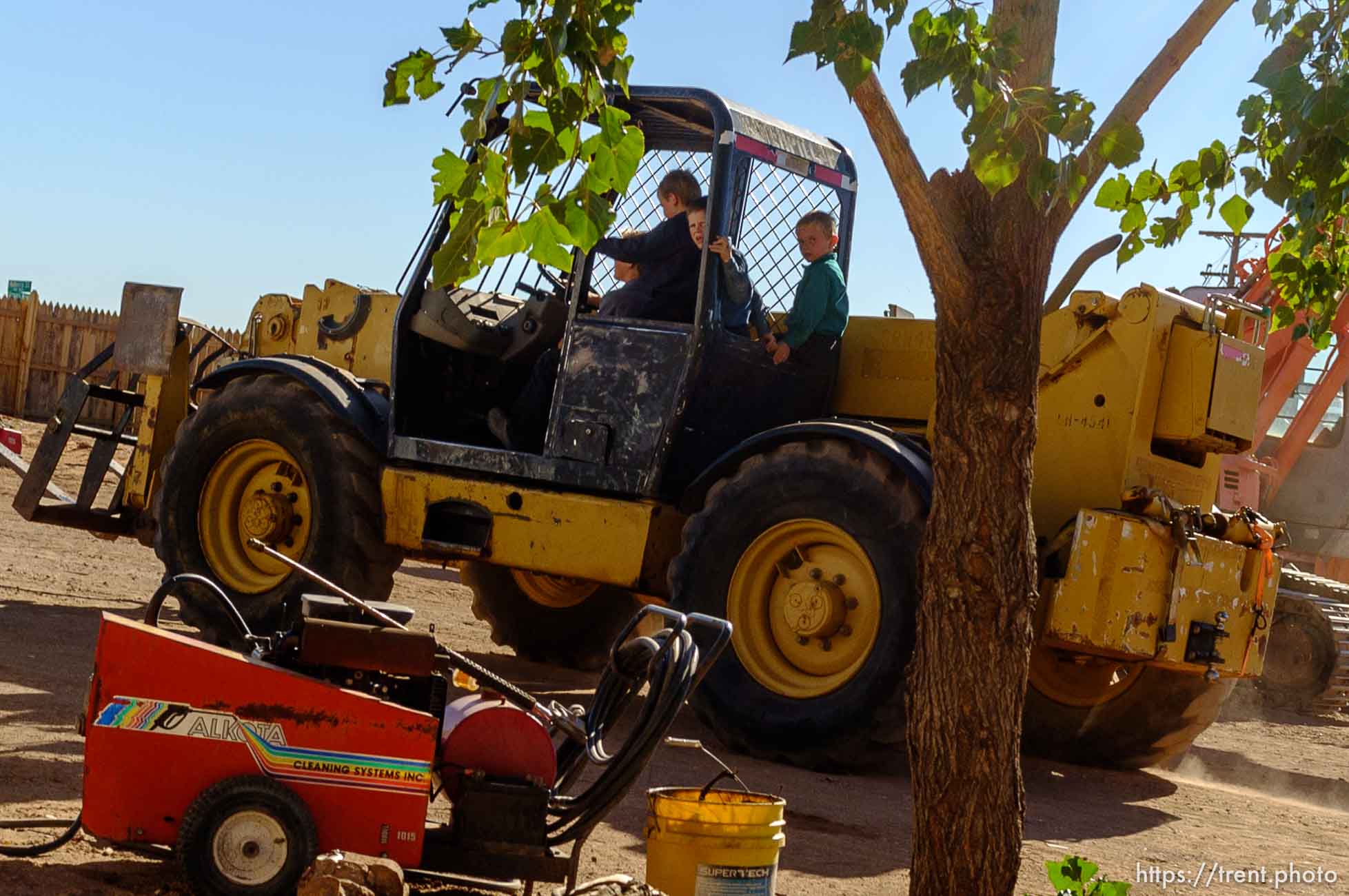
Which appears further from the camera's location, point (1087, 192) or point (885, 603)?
point (885, 603)

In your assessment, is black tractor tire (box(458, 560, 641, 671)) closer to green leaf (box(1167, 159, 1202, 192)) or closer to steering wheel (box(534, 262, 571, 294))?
steering wheel (box(534, 262, 571, 294))

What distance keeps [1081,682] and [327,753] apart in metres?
5.62

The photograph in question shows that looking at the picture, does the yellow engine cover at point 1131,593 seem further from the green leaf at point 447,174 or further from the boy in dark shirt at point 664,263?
the green leaf at point 447,174

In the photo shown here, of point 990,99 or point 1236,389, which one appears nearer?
point 990,99

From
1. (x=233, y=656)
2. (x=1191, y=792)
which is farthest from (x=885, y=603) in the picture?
(x=233, y=656)

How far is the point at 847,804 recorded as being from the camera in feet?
23.0

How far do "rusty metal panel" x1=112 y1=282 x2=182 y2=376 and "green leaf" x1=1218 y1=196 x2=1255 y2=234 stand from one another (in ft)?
22.6

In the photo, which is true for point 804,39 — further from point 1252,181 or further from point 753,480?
point 753,480

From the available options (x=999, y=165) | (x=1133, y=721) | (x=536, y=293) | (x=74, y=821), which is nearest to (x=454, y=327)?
(x=536, y=293)

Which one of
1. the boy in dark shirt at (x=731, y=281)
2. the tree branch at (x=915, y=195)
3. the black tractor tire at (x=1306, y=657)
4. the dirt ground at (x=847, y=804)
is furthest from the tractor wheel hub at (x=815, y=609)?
the black tractor tire at (x=1306, y=657)

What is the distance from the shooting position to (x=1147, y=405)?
8.18 m

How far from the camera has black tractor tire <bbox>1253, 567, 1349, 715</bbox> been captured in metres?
14.3

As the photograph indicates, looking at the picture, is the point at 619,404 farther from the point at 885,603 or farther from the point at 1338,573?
the point at 1338,573

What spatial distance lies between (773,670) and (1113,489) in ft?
6.08
